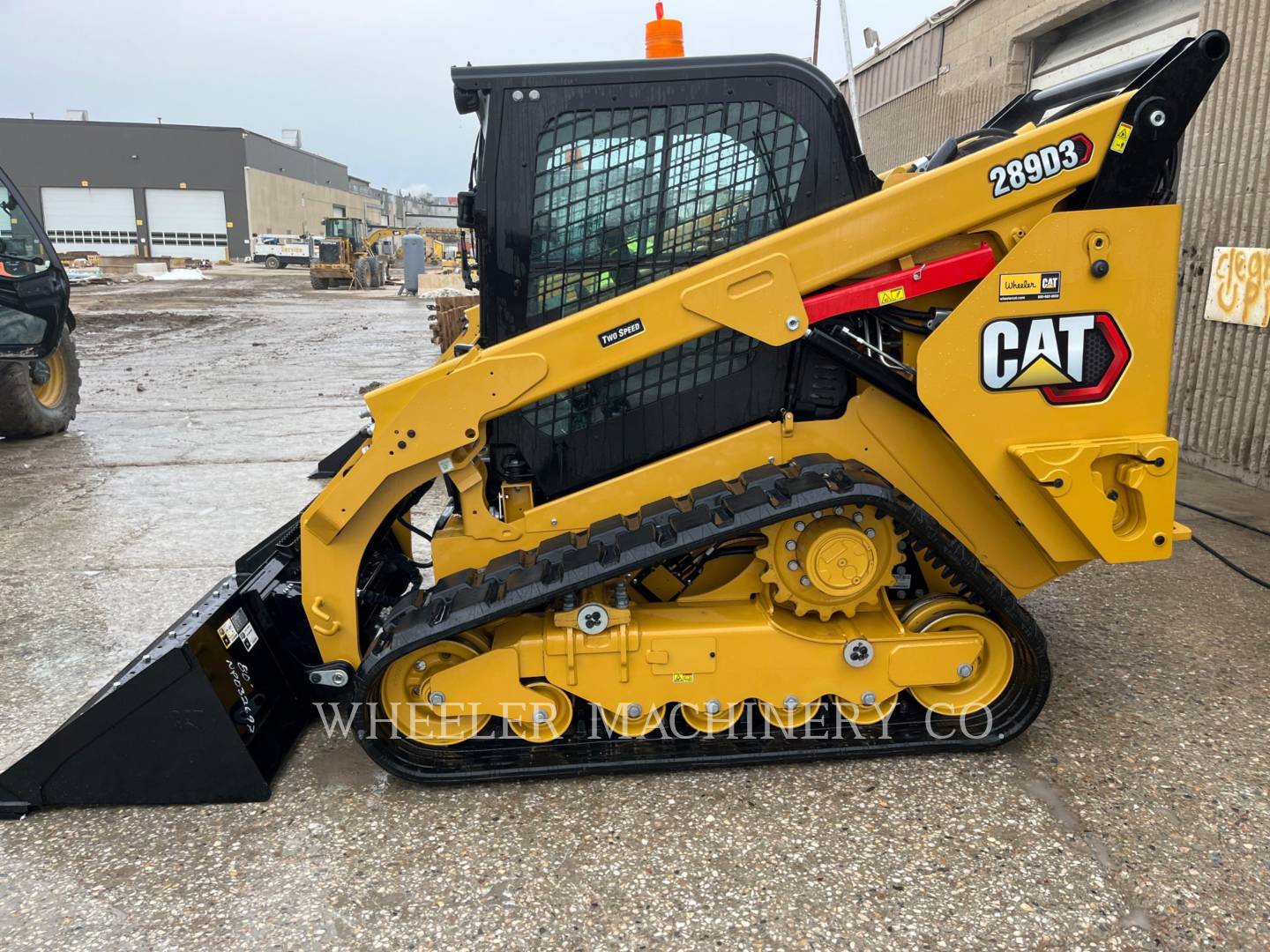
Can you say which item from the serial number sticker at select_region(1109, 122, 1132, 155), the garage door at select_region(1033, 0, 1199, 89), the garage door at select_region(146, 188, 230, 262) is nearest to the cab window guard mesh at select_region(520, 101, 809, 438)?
the serial number sticker at select_region(1109, 122, 1132, 155)

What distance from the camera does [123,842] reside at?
2.75 meters

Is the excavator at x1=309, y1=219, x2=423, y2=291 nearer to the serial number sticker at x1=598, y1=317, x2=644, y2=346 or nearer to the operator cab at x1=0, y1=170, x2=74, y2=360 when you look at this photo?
the operator cab at x1=0, y1=170, x2=74, y2=360

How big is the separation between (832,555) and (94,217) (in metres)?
67.7

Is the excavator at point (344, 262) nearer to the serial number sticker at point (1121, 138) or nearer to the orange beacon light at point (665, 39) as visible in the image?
the orange beacon light at point (665, 39)

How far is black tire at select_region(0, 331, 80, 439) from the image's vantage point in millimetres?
8227

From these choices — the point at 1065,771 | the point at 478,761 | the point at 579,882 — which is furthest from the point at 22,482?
the point at 1065,771

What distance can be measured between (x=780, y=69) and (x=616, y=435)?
4.38ft

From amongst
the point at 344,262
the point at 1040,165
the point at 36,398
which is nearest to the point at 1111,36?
the point at 1040,165

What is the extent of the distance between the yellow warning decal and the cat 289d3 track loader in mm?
22

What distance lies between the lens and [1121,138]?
2770mm

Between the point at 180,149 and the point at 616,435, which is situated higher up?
the point at 180,149

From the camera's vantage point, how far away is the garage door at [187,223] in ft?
193

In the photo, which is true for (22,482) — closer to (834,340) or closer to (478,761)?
(478,761)

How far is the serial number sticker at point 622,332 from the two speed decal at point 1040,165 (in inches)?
45.8
